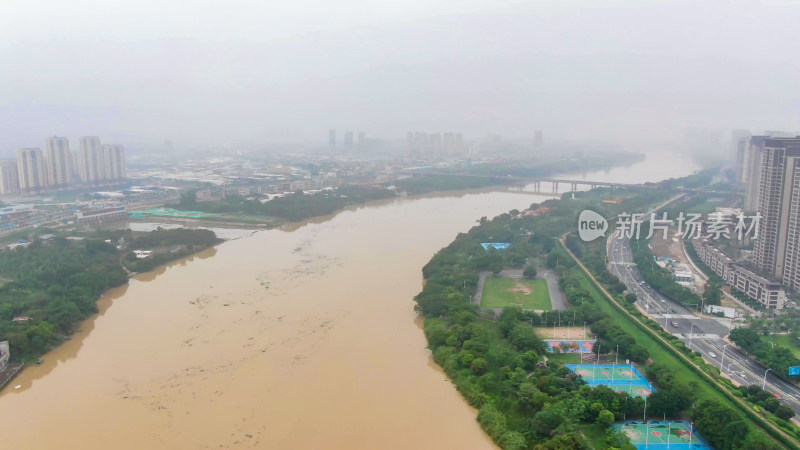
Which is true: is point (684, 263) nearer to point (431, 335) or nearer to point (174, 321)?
point (431, 335)

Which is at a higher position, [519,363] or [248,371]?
[519,363]

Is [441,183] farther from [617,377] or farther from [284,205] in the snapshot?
[617,377]

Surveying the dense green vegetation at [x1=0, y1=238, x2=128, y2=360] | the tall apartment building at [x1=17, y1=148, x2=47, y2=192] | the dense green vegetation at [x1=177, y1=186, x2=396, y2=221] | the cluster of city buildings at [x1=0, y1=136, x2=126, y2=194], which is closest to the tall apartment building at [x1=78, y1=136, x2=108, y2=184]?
the cluster of city buildings at [x1=0, y1=136, x2=126, y2=194]

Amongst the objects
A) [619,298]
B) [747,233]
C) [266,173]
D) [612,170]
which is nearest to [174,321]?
[619,298]

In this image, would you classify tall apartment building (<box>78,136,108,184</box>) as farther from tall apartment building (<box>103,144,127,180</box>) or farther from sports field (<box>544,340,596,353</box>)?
sports field (<box>544,340,596,353</box>)

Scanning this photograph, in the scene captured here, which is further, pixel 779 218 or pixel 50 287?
pixel 779 218

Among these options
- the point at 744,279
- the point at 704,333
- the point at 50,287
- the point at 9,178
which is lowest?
the point at 704,333

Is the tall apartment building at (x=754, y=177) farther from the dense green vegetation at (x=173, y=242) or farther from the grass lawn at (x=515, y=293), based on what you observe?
the dense green vegetation at (x=173, y=242)

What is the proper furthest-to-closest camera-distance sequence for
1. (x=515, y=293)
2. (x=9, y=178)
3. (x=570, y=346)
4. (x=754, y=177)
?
1. (x=9, y=178)
2. (x=754, y=177)
3. (x=515, y=293)
4. (x=570, y=346)

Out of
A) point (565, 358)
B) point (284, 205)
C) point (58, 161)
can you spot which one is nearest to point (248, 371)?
point (565, 358)
